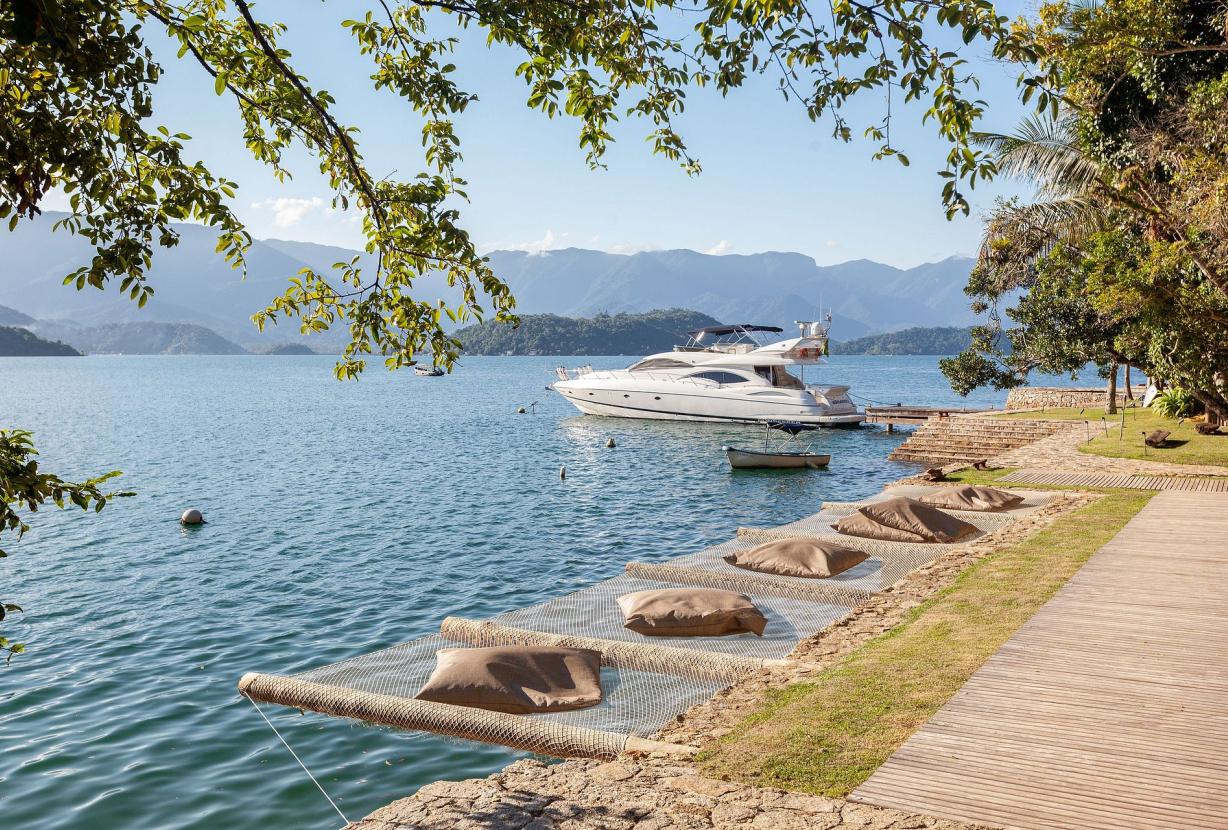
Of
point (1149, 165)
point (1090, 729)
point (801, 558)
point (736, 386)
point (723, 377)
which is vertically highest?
point (1149, 165)

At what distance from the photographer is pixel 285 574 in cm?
1702

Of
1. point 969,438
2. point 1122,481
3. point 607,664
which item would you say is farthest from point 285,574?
point 969,438

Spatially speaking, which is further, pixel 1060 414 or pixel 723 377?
pixel 723 377

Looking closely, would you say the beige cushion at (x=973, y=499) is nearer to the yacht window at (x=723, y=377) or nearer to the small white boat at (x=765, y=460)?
the small white boat at (x=765, y=460)

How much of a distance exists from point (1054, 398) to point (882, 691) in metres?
37.3

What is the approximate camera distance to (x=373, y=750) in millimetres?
8156

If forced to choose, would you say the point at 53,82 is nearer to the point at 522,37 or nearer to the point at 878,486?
the point at 522,37

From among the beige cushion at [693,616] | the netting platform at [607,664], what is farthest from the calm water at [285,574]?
the beige cushion at [693,616]

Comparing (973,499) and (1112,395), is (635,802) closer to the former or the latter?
(973,499)

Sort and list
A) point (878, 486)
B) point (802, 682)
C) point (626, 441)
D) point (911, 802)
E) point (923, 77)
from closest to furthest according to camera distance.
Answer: point (923, 77)
point (911, 802)
point (802, 682)
point (878, 486)
point (626, 441)

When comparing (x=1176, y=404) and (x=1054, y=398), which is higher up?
(x=1176, y=404)

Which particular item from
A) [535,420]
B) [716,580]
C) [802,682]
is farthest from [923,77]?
[535,420]

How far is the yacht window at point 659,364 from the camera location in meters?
48.5

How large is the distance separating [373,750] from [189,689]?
392cm
